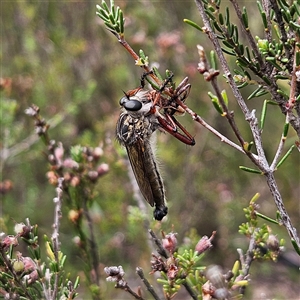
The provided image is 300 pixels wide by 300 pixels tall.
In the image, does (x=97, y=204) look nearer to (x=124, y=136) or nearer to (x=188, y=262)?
(x=124, y=136)

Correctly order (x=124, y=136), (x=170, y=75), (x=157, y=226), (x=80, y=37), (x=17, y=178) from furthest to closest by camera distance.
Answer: (x=80, y=37), (x=17, y=178), (x=157, y=226), (x=124, y=136), (x=170, y=75)

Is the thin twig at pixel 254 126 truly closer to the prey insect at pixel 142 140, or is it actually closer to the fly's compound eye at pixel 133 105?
the prey insect at pixel 142 140

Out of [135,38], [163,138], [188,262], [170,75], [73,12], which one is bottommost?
[188,262]

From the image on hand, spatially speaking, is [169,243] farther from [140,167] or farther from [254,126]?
[140,167]

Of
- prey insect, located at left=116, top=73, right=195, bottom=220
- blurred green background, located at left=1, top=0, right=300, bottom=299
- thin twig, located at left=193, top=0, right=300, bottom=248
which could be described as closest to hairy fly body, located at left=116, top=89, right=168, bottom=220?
prey insect, located at left=116, top=73, right=195, bottom=220

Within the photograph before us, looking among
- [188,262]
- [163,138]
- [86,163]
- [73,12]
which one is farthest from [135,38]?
[188,262]

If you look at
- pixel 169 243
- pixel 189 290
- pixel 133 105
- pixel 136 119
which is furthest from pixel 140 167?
pixel 189 290

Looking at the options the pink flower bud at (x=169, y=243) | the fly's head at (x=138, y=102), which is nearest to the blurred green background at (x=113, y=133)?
the fly's head at (x=138, y=102)
